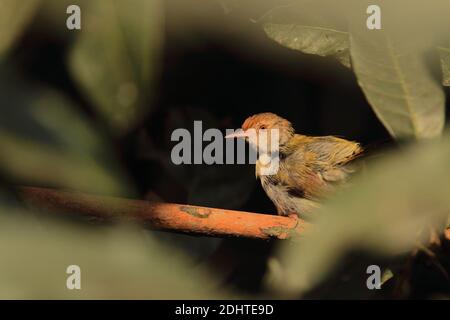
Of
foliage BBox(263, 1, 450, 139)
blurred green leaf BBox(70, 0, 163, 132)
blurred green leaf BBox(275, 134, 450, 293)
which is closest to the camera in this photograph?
blurred green leaf BBox(275, 134, 450, 293)

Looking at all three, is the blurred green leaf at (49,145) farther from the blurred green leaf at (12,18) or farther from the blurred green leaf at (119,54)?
the blurred green leaf at (12,18)

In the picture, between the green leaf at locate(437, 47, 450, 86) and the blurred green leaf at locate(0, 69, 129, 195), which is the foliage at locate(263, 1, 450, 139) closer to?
the green leaf at locate(437, 47, 450, 86)

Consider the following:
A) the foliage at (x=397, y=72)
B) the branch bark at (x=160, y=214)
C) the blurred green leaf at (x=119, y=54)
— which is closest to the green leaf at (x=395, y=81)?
the foliage at (x=397, y=72)

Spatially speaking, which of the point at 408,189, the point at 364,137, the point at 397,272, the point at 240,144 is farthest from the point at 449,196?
the point at 240,144

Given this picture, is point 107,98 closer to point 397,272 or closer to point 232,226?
point 232,226

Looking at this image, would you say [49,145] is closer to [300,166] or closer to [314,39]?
[314,39]

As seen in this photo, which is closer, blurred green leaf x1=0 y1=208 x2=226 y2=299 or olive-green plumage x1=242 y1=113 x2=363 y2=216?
blurred green leaf x1=0 y1=208 x2=226 y2=299

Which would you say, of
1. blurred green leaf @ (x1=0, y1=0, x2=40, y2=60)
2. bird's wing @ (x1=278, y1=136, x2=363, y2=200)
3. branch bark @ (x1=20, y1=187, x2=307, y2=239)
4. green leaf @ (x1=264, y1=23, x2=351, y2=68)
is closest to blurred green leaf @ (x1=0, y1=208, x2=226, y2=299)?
branch bark @ (x1=20, y1=187, x2=307, y2=239)
